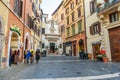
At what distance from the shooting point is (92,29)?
19.6 metres

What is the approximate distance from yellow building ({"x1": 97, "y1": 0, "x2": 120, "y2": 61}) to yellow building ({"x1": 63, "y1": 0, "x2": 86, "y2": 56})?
663 centimetres

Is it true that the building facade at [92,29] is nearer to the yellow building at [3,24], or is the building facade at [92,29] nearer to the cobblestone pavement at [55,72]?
the cobblestone pavement at [55,72]

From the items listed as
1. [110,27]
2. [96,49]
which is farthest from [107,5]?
[96,49]

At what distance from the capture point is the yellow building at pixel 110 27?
47.3ft

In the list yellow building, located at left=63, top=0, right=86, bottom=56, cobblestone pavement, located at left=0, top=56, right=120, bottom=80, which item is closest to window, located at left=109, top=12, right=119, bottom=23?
cobblestone pavement, located at left=0, top=56, right=120, bottom=80

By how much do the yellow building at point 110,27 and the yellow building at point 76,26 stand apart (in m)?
6.63

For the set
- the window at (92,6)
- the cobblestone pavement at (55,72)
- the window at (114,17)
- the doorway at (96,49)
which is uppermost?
the window at (92,6)

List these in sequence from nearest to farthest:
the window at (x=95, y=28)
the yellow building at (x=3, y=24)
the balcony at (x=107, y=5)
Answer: the yellow building at (x=3, y=24), the balcony at (x=107, y=5), the window at (x=95, y=28)

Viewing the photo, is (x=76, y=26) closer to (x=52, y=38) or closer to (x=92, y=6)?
(x=92, y=6)

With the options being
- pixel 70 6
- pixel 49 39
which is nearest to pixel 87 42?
pixel 70 6

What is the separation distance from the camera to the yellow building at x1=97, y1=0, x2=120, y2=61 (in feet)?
47.3

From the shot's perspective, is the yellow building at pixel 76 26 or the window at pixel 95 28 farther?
the yellow building at pixel 76 26

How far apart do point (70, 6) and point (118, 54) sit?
19554 millimetres

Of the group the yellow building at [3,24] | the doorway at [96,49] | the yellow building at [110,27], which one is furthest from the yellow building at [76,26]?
the yellow building at [3,24]
